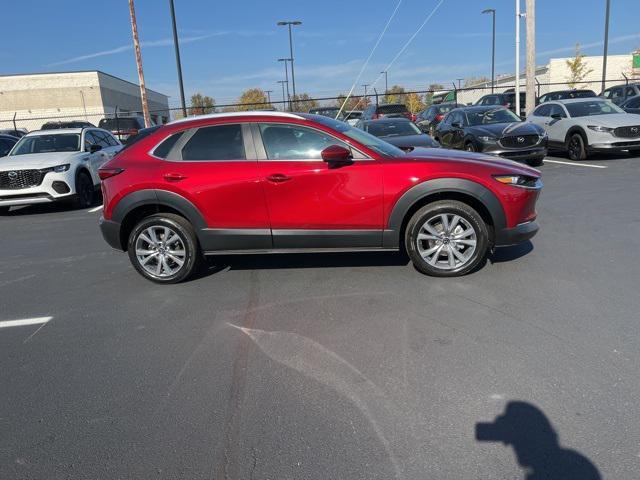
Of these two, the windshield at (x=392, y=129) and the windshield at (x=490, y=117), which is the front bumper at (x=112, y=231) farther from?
the windshield at (x=490, y=117)

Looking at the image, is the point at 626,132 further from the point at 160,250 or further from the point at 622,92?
the point at 622,92

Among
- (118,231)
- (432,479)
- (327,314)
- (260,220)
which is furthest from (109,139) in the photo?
(432,479)

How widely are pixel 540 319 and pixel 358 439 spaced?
1968 mm

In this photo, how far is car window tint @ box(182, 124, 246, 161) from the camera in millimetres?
4906

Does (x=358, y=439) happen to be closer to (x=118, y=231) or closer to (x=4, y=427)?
(x=4, y=427)

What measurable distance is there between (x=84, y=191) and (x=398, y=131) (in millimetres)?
6924

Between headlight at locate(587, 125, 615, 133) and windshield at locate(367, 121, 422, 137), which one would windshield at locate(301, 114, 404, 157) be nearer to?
windshield at locate(367, 121, 422, 137)

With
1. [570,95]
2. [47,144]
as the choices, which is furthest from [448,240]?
[570,95]

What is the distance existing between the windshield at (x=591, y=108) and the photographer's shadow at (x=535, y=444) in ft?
39.8

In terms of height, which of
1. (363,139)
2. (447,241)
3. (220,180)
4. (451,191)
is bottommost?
(447,241)

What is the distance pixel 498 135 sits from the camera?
11.4m

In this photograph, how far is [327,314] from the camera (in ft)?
13.5

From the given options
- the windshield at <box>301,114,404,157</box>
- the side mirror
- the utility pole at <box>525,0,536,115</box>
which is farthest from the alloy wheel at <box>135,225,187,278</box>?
the utility pole at <box>525,0,536,115</box>

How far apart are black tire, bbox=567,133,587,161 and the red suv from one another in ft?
28.6
